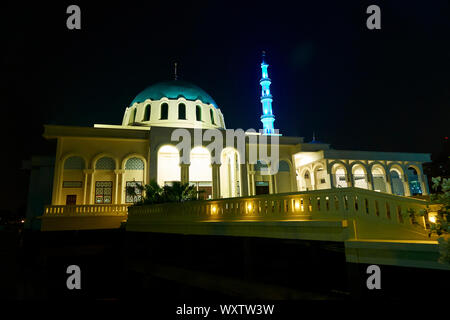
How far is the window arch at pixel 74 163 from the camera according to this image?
61.8ft

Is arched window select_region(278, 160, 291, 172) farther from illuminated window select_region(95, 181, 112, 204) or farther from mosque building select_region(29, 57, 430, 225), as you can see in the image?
illuminated window select_region(95, 181, 112, 204)

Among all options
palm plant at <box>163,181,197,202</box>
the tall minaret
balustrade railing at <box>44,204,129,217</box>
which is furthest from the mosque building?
palm plant at <box>163,181,197,202</box>

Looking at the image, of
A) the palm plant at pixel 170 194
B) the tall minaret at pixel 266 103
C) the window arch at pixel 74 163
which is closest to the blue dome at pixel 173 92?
the tall minaret at pixel 266 103

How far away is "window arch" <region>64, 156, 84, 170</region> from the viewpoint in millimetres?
18828

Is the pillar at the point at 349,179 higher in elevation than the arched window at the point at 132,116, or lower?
lower

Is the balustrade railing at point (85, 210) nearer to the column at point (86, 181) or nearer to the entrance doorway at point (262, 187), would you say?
the column at point (86, 181)

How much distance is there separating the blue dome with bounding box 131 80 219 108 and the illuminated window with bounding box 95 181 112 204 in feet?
31.4

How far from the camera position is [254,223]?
24.8ft

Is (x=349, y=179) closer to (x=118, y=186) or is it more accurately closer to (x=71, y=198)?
(x=118, y=186)

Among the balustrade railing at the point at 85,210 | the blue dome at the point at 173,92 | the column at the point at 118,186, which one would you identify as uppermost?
the blue dome at the point at 173,92

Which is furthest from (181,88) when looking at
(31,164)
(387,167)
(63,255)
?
(387,167)

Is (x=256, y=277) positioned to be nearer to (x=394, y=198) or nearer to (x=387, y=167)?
(x=394, y=198)

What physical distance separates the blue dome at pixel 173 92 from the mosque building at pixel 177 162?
0.09 m

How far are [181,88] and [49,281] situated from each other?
1866 cm
